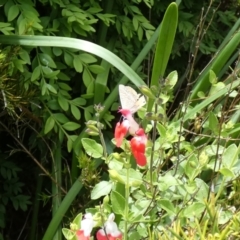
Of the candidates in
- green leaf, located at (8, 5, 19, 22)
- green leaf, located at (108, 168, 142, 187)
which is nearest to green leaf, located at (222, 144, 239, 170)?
green leaf, located at (108, 168, 142, 187)

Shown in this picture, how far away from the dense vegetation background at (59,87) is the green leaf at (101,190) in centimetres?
19

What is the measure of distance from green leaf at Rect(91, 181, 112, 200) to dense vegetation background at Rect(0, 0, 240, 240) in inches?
7.5

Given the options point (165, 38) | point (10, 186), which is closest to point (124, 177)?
point (165, 38)

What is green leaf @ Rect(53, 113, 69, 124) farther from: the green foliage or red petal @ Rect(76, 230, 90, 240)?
red petal @ Rect(76, 230, 90, 240)

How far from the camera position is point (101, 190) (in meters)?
1.03

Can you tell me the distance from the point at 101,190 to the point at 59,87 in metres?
0.41

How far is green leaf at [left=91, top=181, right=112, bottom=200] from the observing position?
1.01 metres

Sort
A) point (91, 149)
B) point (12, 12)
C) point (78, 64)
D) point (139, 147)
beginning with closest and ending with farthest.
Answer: point (139, 147) → point (91, 149) → point (12, 12) → point (78, 64)

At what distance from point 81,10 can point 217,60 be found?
37 cm

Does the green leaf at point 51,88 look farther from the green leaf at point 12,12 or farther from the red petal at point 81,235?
the red petal at point 81,235

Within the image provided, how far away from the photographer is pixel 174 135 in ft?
3.33

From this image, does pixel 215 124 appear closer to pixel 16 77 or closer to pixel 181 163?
pixel 181 163

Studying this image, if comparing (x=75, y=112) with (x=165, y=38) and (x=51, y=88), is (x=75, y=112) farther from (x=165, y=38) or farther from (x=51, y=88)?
(x=165, y=38)

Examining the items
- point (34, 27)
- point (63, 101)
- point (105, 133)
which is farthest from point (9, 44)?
point (105, 133)
